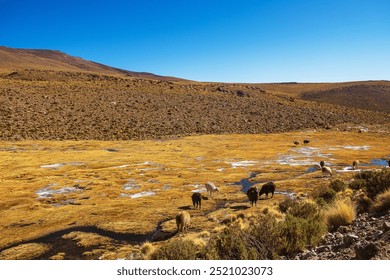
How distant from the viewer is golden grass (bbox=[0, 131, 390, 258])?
62.5 ft

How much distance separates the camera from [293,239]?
9.09 m

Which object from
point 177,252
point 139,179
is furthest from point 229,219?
point 139,179

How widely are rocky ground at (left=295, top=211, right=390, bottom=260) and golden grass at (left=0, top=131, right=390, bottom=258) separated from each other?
294 inches

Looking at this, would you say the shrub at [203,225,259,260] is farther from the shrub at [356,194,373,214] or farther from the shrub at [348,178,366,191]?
the shrub at [348,178,366,191]

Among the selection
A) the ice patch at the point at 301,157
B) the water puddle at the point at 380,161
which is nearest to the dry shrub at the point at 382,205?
the ice patch at the point at 301,157

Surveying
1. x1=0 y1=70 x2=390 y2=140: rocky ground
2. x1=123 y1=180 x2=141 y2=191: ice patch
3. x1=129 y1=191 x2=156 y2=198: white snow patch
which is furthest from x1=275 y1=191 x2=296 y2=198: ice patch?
x1=0 y1=70 x2=390 y2=140: rocky ground

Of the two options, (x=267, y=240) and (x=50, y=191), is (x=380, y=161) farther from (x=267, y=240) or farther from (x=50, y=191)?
(x=50, y=191)

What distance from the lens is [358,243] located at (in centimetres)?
752

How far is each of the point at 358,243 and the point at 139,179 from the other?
26.3m

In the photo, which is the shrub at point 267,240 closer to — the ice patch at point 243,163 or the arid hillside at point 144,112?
the ice patch at point 243,163
